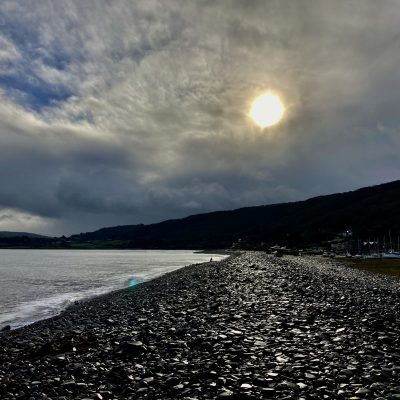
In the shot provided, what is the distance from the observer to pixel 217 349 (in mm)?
14508

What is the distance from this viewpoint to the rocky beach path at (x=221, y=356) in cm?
1066

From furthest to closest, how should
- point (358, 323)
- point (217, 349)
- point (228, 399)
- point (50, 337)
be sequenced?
point (50, 337), point (358, 323), point (217, 349), point (228, 399)

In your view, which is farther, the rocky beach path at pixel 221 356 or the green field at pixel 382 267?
the green field at pixel 382 267

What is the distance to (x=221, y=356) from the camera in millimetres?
13547

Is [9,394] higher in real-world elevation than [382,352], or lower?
lower

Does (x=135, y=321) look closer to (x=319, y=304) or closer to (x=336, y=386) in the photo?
(x=319, y=304)

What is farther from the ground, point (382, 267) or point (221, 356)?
point (382, 267)

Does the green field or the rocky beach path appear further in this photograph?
the green field

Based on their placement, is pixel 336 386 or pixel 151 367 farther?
pixel 151 367

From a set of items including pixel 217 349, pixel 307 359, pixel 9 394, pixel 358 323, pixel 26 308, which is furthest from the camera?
pixel 26 308

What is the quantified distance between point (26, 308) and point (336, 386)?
35259mm

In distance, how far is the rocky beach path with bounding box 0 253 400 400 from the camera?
35.0ft

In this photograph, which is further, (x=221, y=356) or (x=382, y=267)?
(x=382, y=267)

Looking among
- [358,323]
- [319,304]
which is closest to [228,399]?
[358,323]
